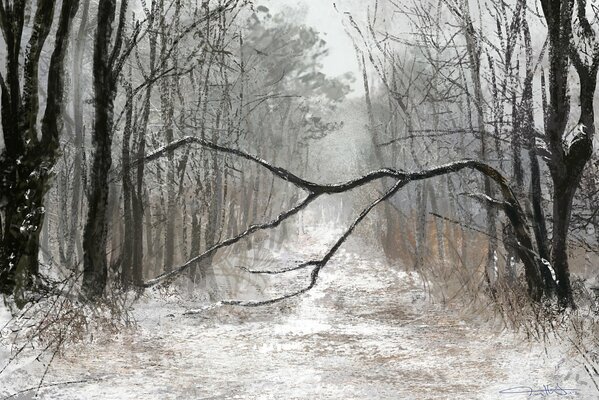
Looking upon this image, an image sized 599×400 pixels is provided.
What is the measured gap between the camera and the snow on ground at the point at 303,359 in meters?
6.34

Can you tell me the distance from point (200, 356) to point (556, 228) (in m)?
4.51

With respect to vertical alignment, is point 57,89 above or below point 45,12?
below

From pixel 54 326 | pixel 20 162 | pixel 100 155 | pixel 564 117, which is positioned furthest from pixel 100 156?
pixel 564 117

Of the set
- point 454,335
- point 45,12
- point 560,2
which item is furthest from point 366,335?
point 45,12

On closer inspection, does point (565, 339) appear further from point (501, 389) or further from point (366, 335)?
Result: point (366, 335)

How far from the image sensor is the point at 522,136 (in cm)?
907
